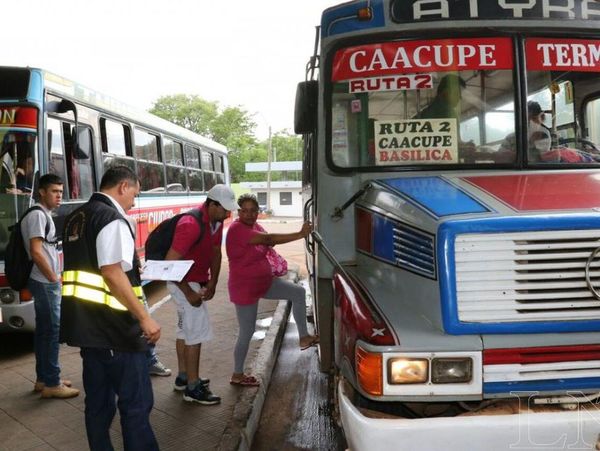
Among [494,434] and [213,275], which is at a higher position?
[213,275]

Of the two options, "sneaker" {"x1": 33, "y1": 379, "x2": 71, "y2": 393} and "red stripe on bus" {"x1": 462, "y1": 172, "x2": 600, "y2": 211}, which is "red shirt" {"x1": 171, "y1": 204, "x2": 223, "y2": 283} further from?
"red stripe on bus" {"x1": 462, "y1": 172, "x2": 600, "y2": 211}

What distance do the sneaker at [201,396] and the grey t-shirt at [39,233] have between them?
5.02ft

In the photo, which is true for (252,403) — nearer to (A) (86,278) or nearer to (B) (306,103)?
(A) (86,278)

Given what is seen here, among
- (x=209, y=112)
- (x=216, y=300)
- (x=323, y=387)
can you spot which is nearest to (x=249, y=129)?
(x=209, y=112)

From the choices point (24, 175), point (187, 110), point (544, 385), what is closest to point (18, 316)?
point (24, 175)

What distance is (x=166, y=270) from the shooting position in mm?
3609

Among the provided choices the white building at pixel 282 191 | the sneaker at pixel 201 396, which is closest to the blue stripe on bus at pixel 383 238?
the sneaker at pixel 201 396

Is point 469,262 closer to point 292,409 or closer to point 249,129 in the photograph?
point 292,409

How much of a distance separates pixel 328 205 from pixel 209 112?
49760 mm

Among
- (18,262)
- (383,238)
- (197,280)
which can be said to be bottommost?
(197,280)

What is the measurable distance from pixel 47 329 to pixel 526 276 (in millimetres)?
3756

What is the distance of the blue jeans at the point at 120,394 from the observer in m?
2.92

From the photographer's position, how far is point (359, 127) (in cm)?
361

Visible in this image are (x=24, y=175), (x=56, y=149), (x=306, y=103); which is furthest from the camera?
(x=56, y=149)
